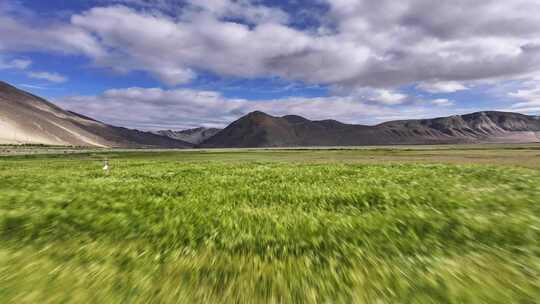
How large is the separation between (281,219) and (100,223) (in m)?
4.68

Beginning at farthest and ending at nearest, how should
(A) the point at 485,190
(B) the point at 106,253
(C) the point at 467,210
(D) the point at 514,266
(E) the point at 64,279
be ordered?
(A) the point at 485,190, (C) the point at 467,210, (B) the point at 106,253, (D) the point at 514,266, (E) the point at 64,279

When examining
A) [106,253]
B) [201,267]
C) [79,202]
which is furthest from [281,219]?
[79,202]

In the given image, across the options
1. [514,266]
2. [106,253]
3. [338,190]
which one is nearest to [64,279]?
[106,253]

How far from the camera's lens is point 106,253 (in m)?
6.24

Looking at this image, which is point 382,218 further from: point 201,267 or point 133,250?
point 133,250

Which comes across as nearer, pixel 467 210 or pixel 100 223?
pixel 100 223

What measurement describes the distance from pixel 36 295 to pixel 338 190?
9.43m

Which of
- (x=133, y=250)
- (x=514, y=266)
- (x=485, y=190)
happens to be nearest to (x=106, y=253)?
(x=133, y=250)

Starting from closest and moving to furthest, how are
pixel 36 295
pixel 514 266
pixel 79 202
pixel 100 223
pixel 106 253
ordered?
pixel 36 295, pixel 514 266, pixel 106 253, pixel 100 223, pixel 79 202

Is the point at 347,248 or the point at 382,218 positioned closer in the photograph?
the point at 347,248

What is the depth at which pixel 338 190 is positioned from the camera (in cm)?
1170

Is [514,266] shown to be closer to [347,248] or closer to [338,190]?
[347,248]

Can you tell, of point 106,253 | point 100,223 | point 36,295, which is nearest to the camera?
point 36,295

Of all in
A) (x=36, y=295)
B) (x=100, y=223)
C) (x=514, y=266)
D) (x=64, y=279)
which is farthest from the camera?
(x=100, y=223)
